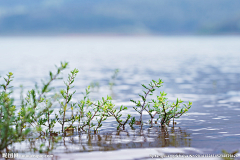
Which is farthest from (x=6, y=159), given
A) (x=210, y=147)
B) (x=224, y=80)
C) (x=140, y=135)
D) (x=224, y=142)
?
(x=224, y=80)

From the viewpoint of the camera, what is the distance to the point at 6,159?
6.37m

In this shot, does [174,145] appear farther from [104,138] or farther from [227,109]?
[227,109]

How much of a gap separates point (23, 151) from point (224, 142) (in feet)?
13.3

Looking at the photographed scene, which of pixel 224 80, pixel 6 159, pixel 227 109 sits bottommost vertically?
pixel 6 159

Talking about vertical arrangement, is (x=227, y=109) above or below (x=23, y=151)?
above

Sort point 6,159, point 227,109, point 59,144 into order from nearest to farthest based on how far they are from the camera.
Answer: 1. point 6,159
2. point 59,144
3. point 227,109

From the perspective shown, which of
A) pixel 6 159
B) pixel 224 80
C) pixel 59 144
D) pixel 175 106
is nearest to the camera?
pixel 6 159

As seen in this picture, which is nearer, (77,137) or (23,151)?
(23,151)

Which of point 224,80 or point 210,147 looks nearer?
point 210,147

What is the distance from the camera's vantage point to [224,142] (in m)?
7.48

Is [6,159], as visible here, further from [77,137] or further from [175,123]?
[175,123]

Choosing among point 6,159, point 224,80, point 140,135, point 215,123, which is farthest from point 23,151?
point 224,80

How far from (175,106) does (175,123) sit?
0.64m

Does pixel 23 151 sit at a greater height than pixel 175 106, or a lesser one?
lesser
